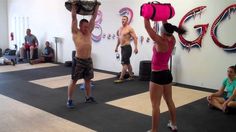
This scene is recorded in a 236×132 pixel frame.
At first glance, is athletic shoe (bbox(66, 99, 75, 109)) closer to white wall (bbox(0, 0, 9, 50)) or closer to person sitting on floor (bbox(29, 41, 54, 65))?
person sitting on floor (bbox(29, 41, 54, 65))

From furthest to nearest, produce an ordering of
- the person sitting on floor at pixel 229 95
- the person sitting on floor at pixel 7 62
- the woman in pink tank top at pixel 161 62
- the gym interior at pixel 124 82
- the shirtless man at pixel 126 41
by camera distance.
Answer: the person sitting on floor at pixel 7 62, the shirtless man at pixel 126 41, the person sitting on floor at pixel 229 95, the gym interior at pixel 124 82, the woman in pink tank top at pixel 161 62

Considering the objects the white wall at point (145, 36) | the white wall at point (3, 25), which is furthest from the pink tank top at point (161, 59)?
the white wall at point (3, 25)

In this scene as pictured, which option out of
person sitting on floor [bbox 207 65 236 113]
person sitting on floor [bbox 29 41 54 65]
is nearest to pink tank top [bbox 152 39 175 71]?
person sitting on floor [bbox 207 65 236 113]

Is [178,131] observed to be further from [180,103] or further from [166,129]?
[180,103]

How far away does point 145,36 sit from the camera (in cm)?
694

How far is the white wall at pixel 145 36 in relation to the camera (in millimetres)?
5727

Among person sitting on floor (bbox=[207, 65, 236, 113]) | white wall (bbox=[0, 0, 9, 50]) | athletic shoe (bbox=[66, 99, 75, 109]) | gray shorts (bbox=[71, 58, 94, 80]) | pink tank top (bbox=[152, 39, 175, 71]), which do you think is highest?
white wall (bbox=[0, 0, 9, 50])

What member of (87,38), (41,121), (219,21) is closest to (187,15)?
(219,21)

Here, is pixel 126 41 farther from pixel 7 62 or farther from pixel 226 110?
pixel 7 62

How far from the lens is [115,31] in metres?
7.66

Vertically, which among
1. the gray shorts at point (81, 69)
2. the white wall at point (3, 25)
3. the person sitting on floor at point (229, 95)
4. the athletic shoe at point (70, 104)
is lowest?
the athletic shoe at point (70, 104)

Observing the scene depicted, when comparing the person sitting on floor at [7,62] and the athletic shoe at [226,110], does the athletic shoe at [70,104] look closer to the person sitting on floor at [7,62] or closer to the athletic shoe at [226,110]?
the athletic shoe at [226,110]

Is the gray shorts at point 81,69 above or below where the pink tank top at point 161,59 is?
below

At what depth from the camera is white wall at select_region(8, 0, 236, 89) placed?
18.8 feet
